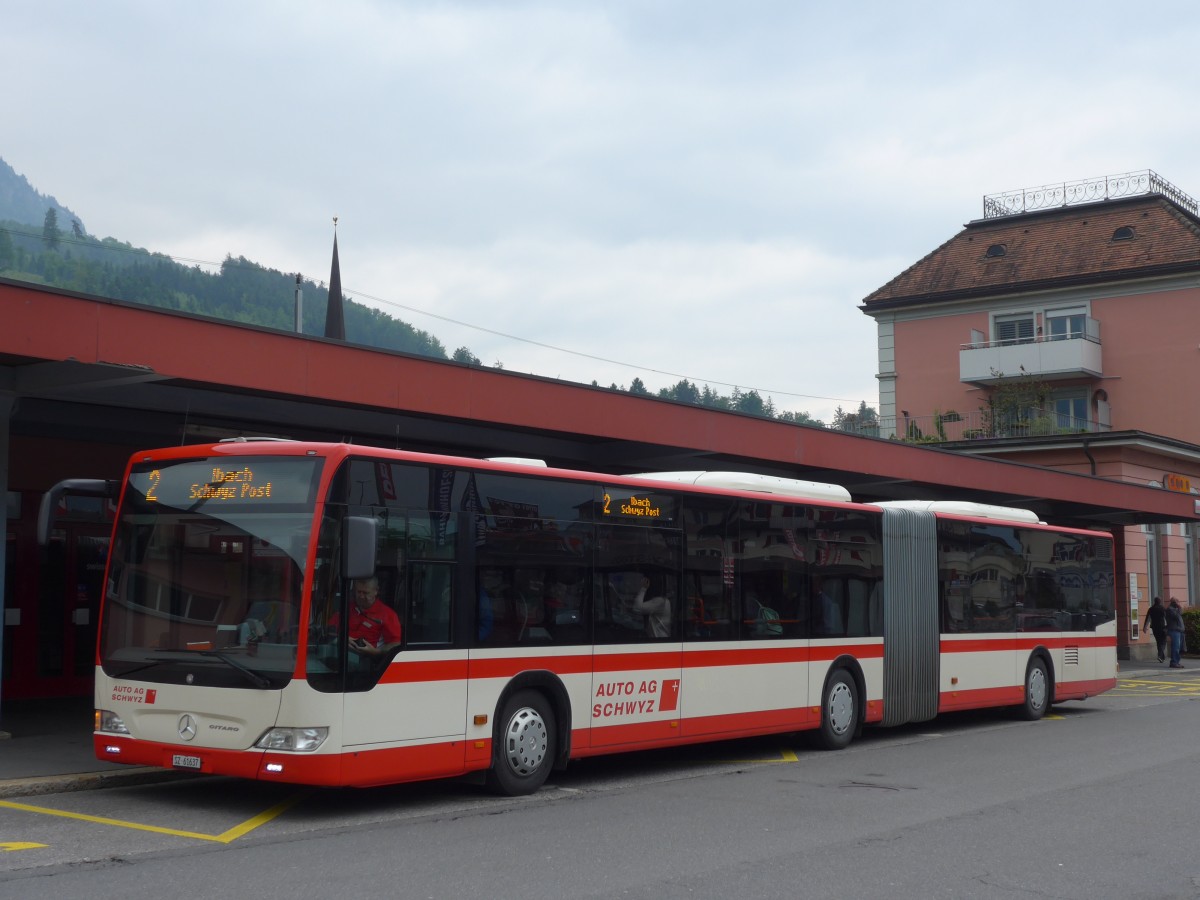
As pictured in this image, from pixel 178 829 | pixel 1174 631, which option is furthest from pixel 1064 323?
pixel 178 829

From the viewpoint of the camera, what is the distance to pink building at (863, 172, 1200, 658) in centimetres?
4344

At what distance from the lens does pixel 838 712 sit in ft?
52.4

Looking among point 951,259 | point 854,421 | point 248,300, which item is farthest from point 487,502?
point 248,300

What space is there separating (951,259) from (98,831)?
161 feet

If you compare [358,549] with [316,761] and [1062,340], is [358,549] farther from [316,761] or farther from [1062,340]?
[1062,340]

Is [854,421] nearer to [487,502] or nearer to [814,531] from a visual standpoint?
[814,531]

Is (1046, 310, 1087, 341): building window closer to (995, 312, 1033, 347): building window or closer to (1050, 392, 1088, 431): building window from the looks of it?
(995, 312, 1033, 347): building window

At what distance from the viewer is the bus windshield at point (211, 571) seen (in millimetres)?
10008

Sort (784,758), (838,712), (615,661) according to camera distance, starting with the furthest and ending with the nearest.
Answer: (838,712), (784,758), (615,661)

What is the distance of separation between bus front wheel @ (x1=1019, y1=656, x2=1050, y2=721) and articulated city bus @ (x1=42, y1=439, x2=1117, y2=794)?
486 cm

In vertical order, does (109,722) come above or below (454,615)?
below

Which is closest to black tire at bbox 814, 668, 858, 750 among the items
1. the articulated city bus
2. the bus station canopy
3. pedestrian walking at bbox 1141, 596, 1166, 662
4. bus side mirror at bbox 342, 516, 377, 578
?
the articulated city bus

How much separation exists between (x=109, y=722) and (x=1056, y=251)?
46702mm

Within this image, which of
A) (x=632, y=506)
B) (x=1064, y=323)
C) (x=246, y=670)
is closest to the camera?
(x=246, y=670)
